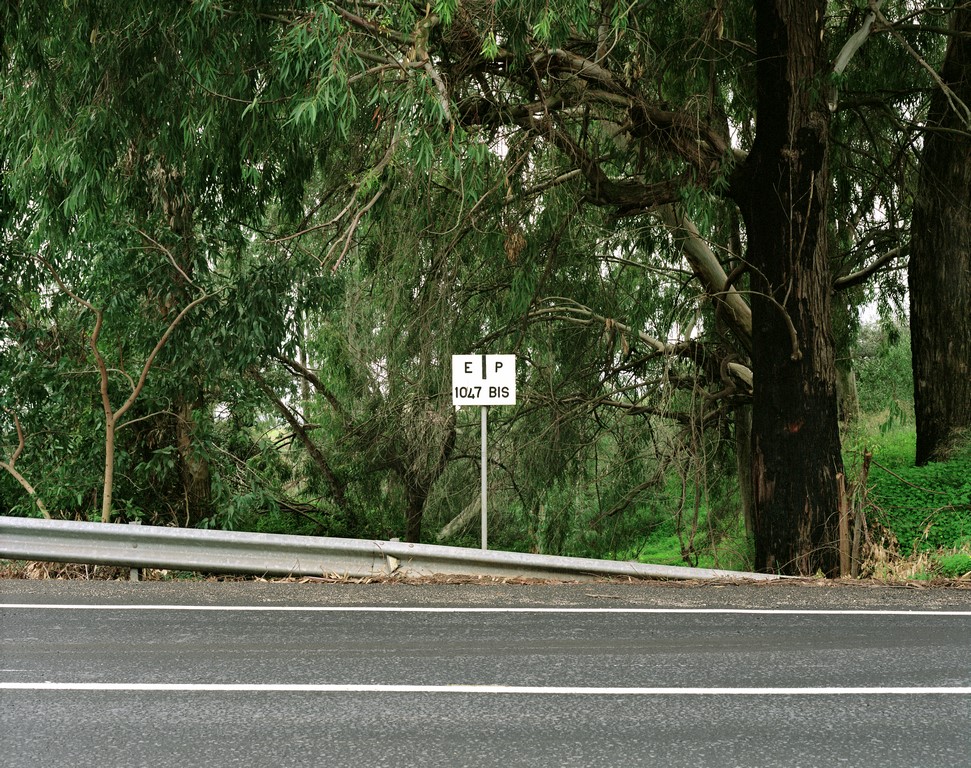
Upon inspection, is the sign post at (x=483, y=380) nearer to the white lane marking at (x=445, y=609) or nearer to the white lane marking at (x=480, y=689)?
the white lane marking at (x=445, y=609)

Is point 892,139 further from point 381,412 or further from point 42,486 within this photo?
point 42,486

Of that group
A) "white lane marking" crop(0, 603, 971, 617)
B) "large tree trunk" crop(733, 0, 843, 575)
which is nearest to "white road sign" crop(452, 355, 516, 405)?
"large tree trunk" crop(733, 0, 843, 575)

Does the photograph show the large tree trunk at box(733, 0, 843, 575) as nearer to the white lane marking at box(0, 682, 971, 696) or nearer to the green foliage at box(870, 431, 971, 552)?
the green foliage at box(870, 431, 971, 552)

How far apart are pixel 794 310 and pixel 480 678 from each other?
21.3 ft

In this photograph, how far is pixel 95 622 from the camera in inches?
285

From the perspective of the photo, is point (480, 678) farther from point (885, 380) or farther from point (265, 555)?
point (885, 380)

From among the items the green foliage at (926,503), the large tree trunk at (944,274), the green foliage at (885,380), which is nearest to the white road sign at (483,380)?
the green foliage at (926,503)

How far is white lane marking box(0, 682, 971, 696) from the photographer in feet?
18.1

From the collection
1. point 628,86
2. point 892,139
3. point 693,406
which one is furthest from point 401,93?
point 892,139

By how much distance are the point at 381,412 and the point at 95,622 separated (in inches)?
320

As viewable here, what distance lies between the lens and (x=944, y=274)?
45.1 feet

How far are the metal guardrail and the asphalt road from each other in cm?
39

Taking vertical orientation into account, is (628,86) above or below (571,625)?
above

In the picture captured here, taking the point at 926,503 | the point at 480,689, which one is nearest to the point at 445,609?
the point at 480,689
